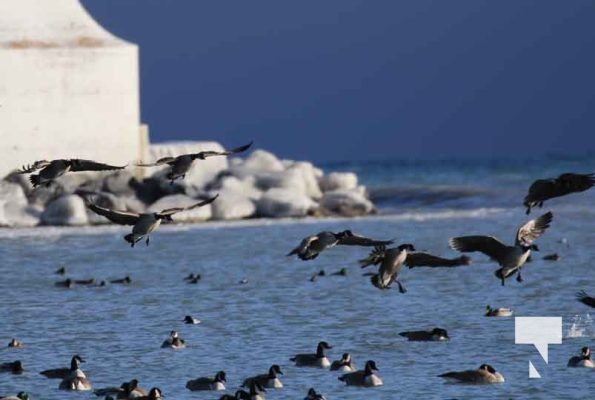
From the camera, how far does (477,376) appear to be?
1049 inches

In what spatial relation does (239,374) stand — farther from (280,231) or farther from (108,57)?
(108,57)

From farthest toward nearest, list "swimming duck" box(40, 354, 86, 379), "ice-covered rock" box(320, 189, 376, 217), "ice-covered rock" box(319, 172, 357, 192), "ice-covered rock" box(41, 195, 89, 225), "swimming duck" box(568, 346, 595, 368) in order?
"ice-covered rock" box(319, 172, 357, 192) → "ice-covered rock" box(320, 189, 376, 217) → "ice-covered rock" box(41, 195, 89, 225) → "swimming duck" box(568, 346, 595, 368) → "swimming duck" box(40, 354, 86, 379)

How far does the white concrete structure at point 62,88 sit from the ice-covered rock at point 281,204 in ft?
12.4

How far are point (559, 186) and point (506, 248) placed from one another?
1.18m

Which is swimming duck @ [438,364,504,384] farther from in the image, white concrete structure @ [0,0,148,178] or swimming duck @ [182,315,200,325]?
white concrete structure @ [0,0,148,178]

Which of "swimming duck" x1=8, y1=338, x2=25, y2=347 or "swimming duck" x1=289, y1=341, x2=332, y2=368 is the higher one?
"swimming duck" x1=8, y1=338, x2=25, y2=347

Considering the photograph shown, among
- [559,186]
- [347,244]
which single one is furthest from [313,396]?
[559,186]

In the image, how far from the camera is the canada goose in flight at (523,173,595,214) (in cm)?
2323

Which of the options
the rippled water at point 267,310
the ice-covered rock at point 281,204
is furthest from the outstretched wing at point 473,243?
the ice-covered rock at point 281,204

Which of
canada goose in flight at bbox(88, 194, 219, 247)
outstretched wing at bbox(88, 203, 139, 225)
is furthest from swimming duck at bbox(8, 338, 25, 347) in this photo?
canada goose in flight at bbox(88, 194, 219, 247)

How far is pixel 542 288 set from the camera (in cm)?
4088

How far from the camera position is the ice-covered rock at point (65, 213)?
2237 inches

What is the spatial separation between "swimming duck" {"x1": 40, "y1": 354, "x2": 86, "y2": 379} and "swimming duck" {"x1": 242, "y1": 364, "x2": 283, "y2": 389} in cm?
212

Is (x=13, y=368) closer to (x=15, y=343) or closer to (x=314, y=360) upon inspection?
(x=15, y=343)
